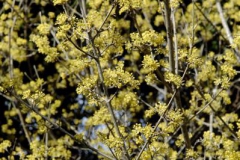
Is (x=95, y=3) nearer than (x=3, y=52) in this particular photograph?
Yes

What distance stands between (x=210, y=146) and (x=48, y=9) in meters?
6.01

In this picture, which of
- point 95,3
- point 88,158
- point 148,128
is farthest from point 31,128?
point 148,128

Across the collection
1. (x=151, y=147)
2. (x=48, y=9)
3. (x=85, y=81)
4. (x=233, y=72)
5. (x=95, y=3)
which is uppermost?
(x=48, y=9)

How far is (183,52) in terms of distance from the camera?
4055 mm

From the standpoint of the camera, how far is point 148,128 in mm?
3670

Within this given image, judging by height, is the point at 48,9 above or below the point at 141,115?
above

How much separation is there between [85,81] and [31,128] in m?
5.60

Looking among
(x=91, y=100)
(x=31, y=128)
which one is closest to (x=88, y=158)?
(x=31, y=128)

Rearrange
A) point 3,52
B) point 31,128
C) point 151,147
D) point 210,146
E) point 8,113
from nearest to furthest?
1. point 151,147
2. point 210,146
3. point 3,52
4. point 8,113
5. point 31,128

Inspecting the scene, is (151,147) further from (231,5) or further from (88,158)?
(88,158)

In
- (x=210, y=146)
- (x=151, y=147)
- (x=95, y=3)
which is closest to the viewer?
(x=151, y=147)

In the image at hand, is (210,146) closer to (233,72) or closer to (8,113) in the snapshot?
(233,72)

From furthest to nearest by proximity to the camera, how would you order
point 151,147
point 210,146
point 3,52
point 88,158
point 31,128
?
point 88,158 < point 31,128 < point 3,52 < point 210,146 < point 151,147

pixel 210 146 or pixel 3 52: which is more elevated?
pixel 3 52
